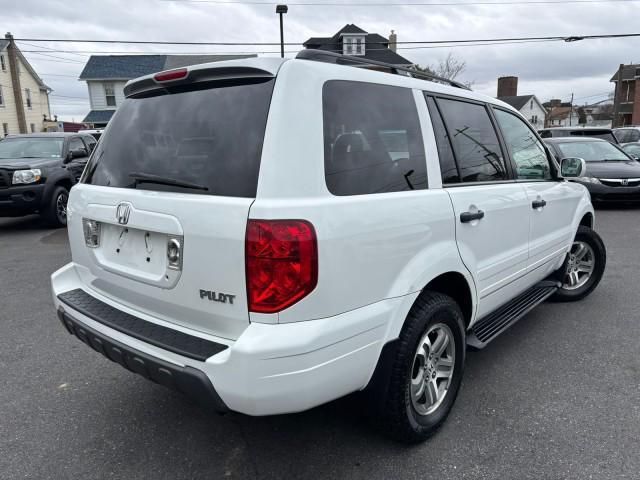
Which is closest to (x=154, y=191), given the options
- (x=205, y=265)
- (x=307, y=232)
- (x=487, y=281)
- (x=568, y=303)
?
(x=205, y=265)

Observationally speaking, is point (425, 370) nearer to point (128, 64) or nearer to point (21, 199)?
point (21, 199)

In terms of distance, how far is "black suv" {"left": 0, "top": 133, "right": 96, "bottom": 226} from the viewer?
8.10 meters

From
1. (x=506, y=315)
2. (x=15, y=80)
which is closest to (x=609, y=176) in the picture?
(x=506, y=315)

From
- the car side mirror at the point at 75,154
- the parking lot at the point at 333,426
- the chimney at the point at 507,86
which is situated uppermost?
the chimney at the point at 507,86

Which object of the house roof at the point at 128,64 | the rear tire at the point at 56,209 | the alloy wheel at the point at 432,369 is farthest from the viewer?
the house roof at the point at 128,64

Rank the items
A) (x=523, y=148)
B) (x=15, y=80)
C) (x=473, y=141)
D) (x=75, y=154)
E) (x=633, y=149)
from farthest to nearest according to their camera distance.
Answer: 1. (x=15, y=80)
2. (x=633, y=149)
3. (x=75, y=154)
4. (x=523, y=148)
5. (x=473, y=141)

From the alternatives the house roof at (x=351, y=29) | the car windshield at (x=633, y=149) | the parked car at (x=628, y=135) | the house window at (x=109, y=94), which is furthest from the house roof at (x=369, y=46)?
the car windshield at (x=633, y=149)

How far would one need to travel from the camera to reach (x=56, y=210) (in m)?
8.68

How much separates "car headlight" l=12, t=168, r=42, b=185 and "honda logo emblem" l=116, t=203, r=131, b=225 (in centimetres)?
724

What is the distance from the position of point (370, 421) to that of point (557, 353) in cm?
193

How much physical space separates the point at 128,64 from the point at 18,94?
7.41 meters

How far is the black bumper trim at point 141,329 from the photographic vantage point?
6.34 ft

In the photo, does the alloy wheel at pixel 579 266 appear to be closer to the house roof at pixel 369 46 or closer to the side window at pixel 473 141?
the side window at pixel 473 141

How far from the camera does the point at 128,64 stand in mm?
33250
